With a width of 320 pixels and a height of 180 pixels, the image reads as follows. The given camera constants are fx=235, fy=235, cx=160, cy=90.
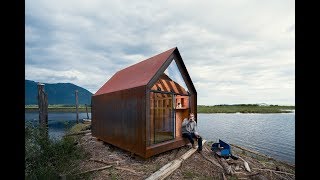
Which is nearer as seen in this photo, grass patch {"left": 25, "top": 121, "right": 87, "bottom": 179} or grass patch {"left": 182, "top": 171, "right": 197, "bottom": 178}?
grass patch {"left": 182, "top": 171, "right": 197, "bottom": 178}

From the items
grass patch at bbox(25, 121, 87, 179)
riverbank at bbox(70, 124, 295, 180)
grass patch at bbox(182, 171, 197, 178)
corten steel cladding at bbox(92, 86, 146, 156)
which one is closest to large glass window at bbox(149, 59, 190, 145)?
corten steel cladding at bbox(92, 86, 146, 156)

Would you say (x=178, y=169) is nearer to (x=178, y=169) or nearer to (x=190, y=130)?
(x=178, y=169)

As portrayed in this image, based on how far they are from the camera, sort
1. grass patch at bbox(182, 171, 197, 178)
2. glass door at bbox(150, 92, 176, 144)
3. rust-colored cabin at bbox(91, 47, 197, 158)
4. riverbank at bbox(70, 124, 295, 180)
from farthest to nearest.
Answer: glass door at bbox(150, 92, 176, 144) < rust-colored cabin at bbox(91, 47, 197, 158) < riverbank at bbox(70, 124, 295, 180) < grass patch at bbox(182, 171, 197, 178)

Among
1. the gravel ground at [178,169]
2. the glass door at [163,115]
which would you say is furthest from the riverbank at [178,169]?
the glass door at [163,115]

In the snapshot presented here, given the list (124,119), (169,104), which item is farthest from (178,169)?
(169,104)

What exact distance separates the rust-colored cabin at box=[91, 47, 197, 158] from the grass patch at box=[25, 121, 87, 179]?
7.51 ft

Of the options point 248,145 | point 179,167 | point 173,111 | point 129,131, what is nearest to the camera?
point 179,167

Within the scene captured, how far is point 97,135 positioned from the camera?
14.9 m

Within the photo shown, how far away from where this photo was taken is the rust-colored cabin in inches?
362

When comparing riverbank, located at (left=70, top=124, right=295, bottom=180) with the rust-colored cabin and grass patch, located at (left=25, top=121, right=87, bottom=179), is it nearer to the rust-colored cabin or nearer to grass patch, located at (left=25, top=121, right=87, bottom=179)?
the rust-colored cabin
